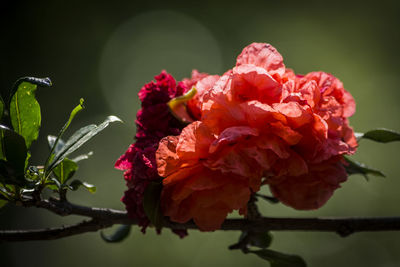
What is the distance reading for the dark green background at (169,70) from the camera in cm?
316

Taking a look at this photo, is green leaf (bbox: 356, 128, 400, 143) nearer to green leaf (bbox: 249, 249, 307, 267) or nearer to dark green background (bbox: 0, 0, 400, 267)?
green leaf (bbox: 249, 249, 307, 267)

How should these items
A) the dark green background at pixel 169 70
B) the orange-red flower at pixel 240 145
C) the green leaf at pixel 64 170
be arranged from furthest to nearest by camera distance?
the dark green background at pixel 169 70, the green leaf at pixel 64 170, the orange-red flower at pixel 240 145

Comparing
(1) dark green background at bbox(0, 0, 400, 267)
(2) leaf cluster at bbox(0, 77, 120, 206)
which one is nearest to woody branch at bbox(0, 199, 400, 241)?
(2) leaf cluster at bbox(0, 77, 120, 206)

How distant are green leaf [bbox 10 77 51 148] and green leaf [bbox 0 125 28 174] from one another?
59 mm

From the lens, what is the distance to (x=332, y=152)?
659 mm

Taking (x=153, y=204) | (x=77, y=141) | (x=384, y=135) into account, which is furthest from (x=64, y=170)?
(x=384, y=135)

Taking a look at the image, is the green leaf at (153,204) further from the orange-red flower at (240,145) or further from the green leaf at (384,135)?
the green leaf at (384,135)

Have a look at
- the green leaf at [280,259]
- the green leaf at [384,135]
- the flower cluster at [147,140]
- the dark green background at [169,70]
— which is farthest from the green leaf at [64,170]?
the dark green background at [169,70]

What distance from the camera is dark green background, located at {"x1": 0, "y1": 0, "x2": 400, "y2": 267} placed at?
10.4 feet

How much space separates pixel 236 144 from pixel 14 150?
1.16 feet

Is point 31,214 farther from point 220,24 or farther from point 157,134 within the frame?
point 220,24

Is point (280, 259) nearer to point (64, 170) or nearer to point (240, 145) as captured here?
point (240, 145)

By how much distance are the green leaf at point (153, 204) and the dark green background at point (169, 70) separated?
2.41 metres

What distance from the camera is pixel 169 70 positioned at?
4883 millimetres
